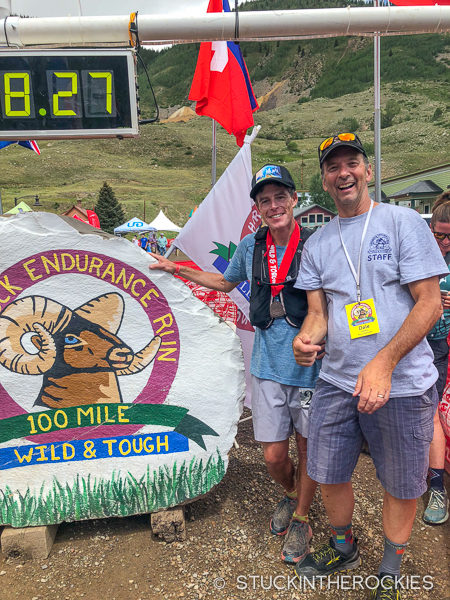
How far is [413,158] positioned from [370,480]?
102 m

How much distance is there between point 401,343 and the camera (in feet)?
6.36

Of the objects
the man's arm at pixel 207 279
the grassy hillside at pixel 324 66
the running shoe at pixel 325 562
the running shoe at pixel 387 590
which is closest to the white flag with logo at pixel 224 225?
the man's arm at pixel 207 279

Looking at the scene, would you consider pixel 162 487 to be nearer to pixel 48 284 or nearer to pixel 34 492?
pixel 34 492

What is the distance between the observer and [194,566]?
260 centimetres

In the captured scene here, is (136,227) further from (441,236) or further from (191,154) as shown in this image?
(191,154)

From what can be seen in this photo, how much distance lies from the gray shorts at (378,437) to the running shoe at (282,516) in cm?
73

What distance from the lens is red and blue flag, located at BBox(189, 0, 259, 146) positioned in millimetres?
4578

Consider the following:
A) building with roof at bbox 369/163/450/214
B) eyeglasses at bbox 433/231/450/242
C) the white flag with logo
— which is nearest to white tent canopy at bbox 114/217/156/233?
building with roof at bbox 369/163/450/214

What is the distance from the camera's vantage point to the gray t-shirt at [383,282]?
1.98 meters

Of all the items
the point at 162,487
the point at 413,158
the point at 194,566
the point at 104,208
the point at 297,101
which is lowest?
the point at 194,566

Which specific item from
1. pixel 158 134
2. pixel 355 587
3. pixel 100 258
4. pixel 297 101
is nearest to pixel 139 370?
pixel 100 258

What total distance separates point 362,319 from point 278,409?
80cm

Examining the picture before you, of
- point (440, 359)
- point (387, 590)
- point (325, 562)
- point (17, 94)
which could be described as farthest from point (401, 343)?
point (17, 94)

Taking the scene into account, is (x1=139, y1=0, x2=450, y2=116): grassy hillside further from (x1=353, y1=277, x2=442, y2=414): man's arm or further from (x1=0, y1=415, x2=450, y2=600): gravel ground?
(x1=353, y1=277, x2=442, y2=414): man's arm
